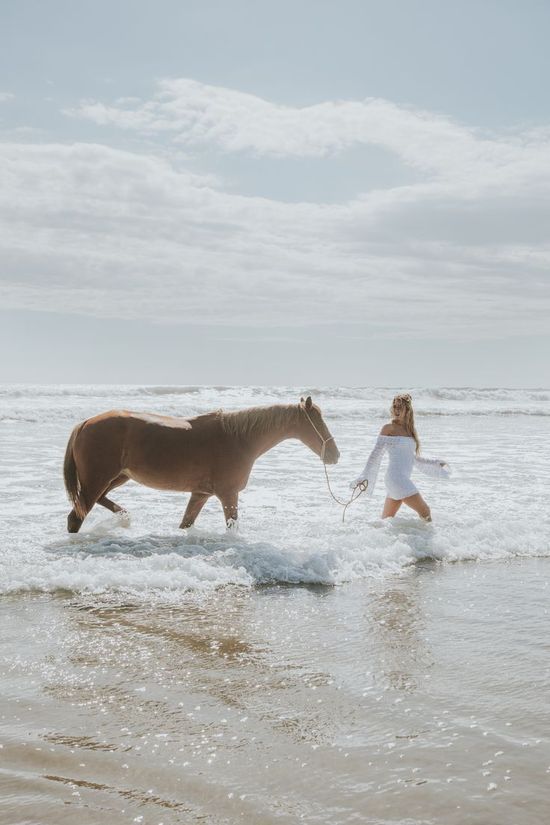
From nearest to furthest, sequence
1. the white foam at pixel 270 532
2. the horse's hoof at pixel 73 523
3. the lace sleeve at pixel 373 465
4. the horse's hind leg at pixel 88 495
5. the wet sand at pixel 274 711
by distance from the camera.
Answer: the wet sand at pixel 274 711 < the white foam at pixel 270 532 < the horse's hind leg at pixel 88 495 < the horse's hoof at pixel 73 523 < the lace sleeve at pixel 373 465

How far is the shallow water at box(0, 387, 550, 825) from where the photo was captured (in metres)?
2.12

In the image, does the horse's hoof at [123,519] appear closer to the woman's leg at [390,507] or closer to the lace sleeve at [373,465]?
the lace sleeve at [373,465]

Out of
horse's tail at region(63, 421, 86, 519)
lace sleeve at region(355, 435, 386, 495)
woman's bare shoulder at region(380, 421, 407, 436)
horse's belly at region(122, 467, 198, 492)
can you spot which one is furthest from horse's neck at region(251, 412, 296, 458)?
horse's tail at region(63, 421, 86, 519)

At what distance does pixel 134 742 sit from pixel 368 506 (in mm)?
6012

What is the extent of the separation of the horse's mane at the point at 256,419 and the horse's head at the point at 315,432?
8cm

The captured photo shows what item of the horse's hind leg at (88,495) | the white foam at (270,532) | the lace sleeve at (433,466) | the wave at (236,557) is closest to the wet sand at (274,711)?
the wave at (236,557)

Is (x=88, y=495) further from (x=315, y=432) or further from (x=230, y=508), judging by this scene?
(x=315, y=432)

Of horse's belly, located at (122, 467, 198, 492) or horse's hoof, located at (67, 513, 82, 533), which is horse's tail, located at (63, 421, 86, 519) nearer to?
horse's hoof, located at (67, 513, 82, 533)

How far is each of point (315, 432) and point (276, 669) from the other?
3.36 m

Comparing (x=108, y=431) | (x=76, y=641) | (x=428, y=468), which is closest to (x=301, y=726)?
(x=76, y=641)

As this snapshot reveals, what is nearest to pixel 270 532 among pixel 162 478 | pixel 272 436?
pixel 272 436

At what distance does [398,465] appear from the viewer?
6648mm

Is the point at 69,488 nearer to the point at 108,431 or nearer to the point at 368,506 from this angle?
the point at 108,431

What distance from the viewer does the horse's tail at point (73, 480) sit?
19.9ft
